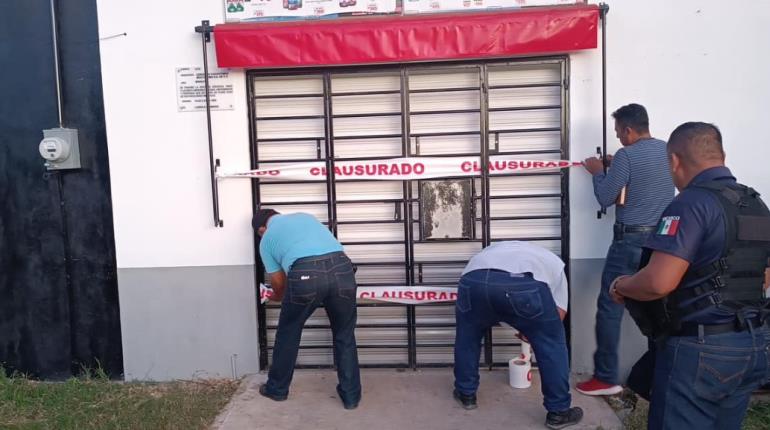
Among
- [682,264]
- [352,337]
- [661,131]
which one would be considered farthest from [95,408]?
[661,131]

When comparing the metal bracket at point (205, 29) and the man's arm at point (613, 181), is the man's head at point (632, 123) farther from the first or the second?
the metal bracket at point (205, 29)

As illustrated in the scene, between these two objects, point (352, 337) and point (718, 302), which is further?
point (352, 337)

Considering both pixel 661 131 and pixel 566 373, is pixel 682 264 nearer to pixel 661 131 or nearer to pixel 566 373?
pixel 566 373

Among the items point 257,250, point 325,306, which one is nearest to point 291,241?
point 325,306

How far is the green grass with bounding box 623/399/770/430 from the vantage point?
168 inches

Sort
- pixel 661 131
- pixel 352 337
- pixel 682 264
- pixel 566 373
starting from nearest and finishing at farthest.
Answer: pixel 682 264 < pixel 566 373 < pixel 352 337 < pixel 661 131

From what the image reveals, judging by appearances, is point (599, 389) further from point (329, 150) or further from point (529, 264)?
point (329, 150)

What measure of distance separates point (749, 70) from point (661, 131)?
2.57 feet

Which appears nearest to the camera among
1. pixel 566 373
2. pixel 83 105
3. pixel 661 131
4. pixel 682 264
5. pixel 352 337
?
pixel 682 264

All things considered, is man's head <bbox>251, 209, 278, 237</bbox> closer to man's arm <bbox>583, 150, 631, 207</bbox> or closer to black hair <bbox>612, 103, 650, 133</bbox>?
man's arm <bbox>583, 150, 631, 207</bbox>

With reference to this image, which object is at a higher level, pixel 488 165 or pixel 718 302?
pixel 488 165

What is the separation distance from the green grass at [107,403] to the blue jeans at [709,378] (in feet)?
10.1

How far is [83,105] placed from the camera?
5.23 metres

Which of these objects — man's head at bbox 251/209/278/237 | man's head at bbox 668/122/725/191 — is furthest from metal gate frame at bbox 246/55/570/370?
man's head at bbox 668/122/725/191
